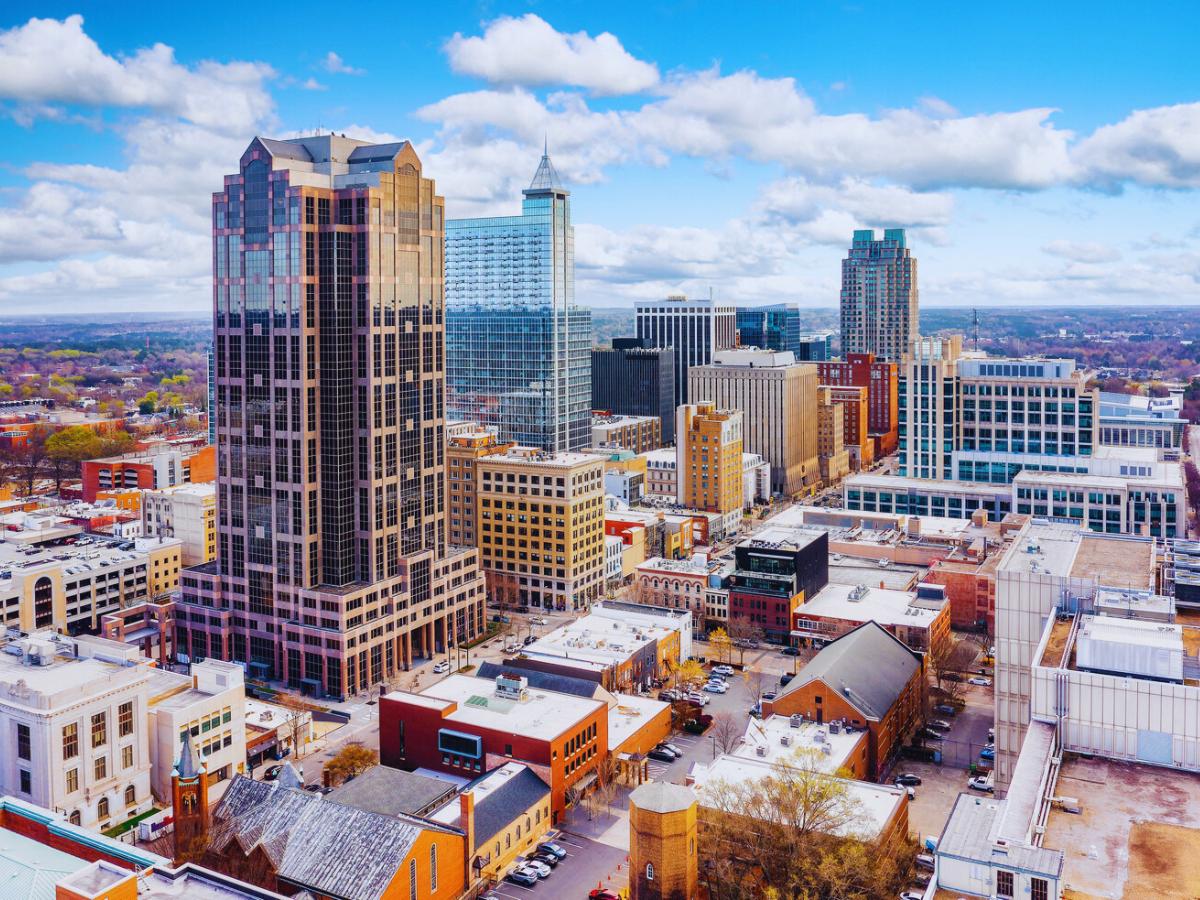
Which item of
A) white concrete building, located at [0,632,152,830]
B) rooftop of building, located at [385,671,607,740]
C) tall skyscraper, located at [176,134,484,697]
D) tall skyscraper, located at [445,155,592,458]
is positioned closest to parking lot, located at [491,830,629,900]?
rooftop of building, located at [385,671,607,740]

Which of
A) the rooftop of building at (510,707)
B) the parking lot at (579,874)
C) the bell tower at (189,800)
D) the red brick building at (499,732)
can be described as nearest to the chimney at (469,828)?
the parking lot at (579,874)

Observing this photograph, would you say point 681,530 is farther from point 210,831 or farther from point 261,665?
point 210,831

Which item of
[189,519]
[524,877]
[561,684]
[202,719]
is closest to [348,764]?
[202,719]

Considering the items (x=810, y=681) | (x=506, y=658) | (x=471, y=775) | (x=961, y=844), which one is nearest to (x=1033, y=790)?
(x=961, y=844)

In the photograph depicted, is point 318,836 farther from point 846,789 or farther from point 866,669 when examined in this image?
point 866,669

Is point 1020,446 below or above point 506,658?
above
